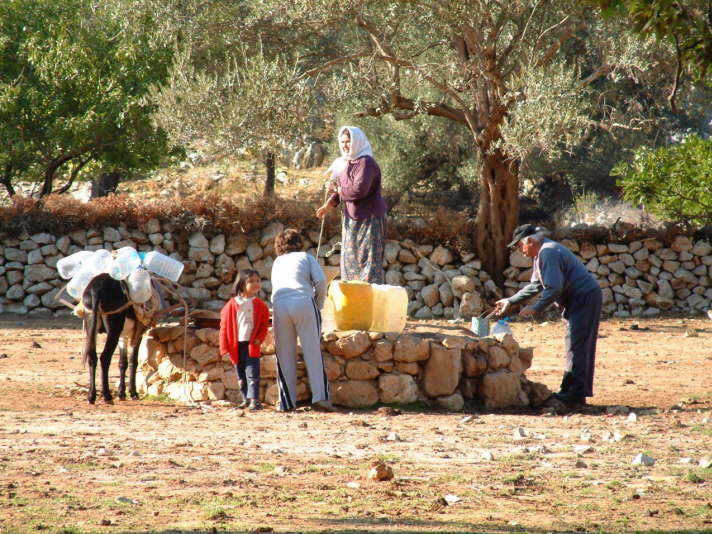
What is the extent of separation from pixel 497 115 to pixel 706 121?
42.3 feet

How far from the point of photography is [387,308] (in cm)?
863

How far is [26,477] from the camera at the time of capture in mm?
5352

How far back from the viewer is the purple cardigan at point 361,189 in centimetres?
902

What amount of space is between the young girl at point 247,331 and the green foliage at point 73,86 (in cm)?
1050

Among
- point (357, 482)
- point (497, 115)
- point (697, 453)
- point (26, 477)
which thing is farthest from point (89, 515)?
point (497, 115)

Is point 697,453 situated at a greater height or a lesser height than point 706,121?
lesser

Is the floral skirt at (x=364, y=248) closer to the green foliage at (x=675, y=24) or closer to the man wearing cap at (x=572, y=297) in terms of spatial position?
the man wearing cap at (x=572, y=297)

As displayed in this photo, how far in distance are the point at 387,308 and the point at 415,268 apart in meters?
8.33

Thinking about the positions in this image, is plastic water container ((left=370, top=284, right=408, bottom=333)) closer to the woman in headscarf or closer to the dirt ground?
the woman in headscarf

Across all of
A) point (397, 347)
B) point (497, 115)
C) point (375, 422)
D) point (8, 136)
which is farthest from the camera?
point (8, 136)

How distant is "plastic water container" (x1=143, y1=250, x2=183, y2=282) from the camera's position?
29.7ft

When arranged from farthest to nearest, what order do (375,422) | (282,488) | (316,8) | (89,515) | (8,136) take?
1. (8,136)
2. (316,8)
3. (375,422)
4. (282,488)
5. (89,515)

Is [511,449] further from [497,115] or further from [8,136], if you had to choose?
[8,136]

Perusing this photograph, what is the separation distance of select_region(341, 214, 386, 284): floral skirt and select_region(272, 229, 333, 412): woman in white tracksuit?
1.01 m
